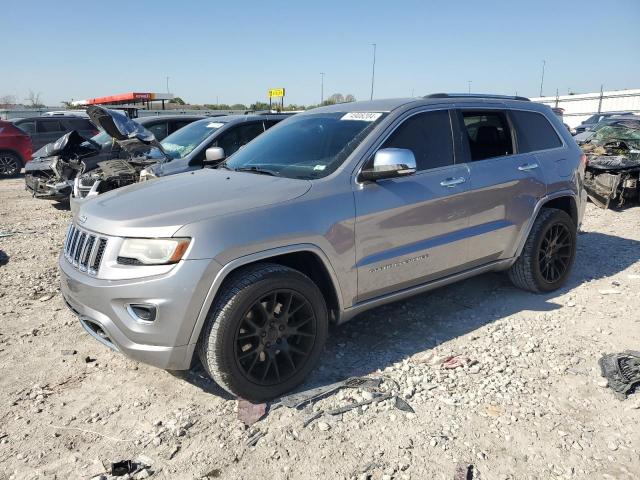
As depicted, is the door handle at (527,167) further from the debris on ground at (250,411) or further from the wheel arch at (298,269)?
the debris on ground at (250,411)

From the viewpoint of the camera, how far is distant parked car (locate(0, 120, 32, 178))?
13.7 metres

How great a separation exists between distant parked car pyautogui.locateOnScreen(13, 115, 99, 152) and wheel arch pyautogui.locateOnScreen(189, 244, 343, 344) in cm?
1264

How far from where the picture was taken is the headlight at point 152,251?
8.96 feet

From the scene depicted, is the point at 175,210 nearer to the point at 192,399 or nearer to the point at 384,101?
the point at 192,399

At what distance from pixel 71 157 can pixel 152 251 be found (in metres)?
6.76

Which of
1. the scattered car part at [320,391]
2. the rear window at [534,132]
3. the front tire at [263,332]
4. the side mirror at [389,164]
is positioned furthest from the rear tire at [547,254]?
the front tire at [263,332]

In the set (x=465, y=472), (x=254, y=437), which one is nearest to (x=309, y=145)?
(x=254, y=437)

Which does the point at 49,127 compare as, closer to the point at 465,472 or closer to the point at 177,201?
the point at 177,201

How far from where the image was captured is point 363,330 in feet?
13.5

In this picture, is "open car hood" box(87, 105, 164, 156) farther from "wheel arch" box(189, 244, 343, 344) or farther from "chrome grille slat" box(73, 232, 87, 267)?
"wheel arch" box(189, 244, 343, 344)

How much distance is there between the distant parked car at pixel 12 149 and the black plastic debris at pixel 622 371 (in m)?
15.0

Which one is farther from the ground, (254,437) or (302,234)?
(302,234)

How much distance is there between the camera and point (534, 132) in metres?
4.74

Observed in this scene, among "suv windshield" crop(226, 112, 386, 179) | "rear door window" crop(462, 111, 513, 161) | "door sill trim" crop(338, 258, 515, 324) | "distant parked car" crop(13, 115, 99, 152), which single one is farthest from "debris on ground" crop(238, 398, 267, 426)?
"distant parked car" crop(13, 115, 99, 152)
